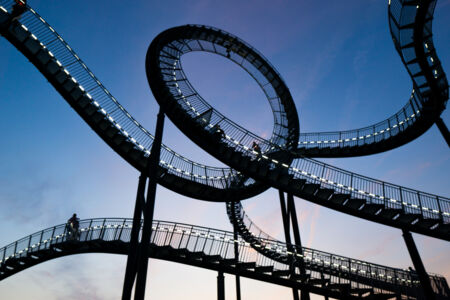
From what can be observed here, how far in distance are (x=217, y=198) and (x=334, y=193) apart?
7.14 metres

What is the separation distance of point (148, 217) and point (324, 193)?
7371 mm

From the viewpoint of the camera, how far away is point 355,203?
1190 cm

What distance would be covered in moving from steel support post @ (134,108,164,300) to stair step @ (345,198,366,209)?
811 centimetres

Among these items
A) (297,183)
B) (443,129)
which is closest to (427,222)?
(297,183)

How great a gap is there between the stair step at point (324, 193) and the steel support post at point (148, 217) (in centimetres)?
700

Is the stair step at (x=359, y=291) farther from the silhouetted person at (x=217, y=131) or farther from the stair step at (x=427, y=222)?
the silhouetted person at (x=217, y=131)

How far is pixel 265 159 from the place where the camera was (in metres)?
13.7

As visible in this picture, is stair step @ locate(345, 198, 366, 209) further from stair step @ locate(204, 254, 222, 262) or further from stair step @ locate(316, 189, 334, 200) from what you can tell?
stair step @ locate(204, 254, 222, 262)

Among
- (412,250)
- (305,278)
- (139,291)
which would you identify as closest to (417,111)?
(412,250)

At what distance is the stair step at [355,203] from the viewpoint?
11.8 m

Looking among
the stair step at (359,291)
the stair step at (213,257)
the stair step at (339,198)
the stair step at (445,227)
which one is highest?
the stair step at (339,198)

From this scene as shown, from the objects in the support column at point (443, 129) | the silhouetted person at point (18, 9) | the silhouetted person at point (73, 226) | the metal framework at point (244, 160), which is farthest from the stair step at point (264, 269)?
the silhouetted person at point (18, 9)

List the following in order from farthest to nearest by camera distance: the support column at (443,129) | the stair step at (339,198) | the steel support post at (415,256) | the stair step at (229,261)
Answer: the support column at (443,129), the stair step at (339,198), the steel support post at (415,256), the stair step at (229,261)

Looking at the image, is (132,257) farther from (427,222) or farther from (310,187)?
(427,222)
